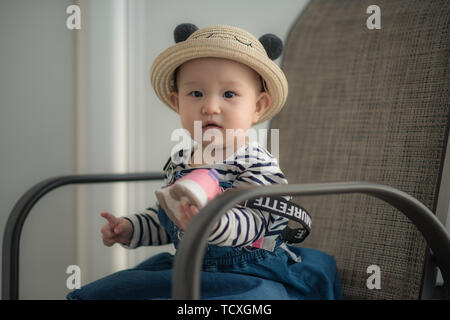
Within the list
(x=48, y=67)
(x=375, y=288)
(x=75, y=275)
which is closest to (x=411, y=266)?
(x=375, y=288)

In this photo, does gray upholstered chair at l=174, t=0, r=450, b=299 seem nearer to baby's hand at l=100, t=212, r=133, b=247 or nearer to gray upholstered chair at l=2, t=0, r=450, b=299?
gray upholstered chair at l=2, t=0, r=450, b=299

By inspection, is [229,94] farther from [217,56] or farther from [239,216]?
[239,216]

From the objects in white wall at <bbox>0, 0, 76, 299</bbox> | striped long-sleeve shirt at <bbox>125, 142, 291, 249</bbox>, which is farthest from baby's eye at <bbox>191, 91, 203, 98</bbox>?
white wall at <bbox>0, 0, 76, 299</bbox>

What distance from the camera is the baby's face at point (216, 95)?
2.20 ft

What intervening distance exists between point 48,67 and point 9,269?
55 centimetres

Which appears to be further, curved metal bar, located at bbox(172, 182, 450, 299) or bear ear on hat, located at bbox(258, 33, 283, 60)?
bear ear on hat, located at bbox(258, 33, 283, 60)

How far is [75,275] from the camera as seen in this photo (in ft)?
3.67

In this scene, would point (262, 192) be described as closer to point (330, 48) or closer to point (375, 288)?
point (375, 288)

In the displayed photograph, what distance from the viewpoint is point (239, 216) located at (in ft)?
1.97

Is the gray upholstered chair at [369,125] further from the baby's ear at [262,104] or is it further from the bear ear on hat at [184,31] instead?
the bear ear on hat at [184,31]

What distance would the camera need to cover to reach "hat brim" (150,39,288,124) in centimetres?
65

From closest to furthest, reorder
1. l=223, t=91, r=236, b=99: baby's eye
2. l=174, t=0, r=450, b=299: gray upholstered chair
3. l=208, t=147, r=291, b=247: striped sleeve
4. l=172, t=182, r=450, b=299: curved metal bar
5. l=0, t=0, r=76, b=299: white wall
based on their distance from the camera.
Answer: l=172, t=182, r=450, b=299: curved metal bar < l=208, t=147, r=291, b=247: striped sleeve < l=223, t=91, r=236, b=99: baby's eye < l=174, t=0, r=450, b=299: gray upholstered chair < l=0, t=0, r=76, b=299: white wall

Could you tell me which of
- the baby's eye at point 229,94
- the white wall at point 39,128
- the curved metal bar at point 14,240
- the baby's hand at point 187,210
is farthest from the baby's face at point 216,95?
the white wall at point 39,128

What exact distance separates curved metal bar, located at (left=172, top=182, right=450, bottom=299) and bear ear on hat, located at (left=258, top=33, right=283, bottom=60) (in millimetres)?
295
